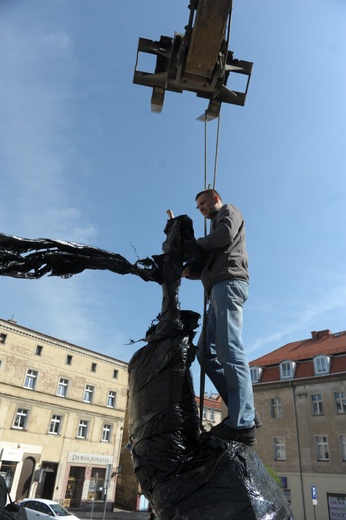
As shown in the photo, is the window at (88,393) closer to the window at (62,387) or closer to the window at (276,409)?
the window at (62,387)

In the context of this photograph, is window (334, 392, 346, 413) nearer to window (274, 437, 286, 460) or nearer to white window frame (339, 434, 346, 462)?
white window frame (339, 434, 346, 462)

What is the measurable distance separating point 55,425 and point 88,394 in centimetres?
364

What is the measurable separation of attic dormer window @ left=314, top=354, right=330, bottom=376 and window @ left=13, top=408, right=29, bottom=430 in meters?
21.0

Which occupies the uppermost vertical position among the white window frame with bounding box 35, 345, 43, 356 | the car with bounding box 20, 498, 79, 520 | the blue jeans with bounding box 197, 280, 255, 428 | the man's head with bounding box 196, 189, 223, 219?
the white window frame with bounding box 35, 345, 43, 356

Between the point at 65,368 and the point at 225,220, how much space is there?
1218 inches

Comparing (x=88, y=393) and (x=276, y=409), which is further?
(x=88, y=393)

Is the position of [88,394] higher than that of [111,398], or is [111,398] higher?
[111,398]

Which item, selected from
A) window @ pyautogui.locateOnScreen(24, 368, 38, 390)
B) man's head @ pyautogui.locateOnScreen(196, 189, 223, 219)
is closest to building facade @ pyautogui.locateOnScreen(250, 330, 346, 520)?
window @ pyautogui.locateOnScreen(24, 368, 38, 390)

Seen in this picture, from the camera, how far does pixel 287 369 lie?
31891mm

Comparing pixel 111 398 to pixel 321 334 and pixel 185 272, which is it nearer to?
pixel 321 334

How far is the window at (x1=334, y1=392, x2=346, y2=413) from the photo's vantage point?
90.1 feet

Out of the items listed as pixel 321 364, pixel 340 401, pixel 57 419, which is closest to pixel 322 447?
pixel 340 401

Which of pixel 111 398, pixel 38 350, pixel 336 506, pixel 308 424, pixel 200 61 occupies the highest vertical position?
pixel 38 350

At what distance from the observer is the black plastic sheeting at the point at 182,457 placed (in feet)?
6.14
